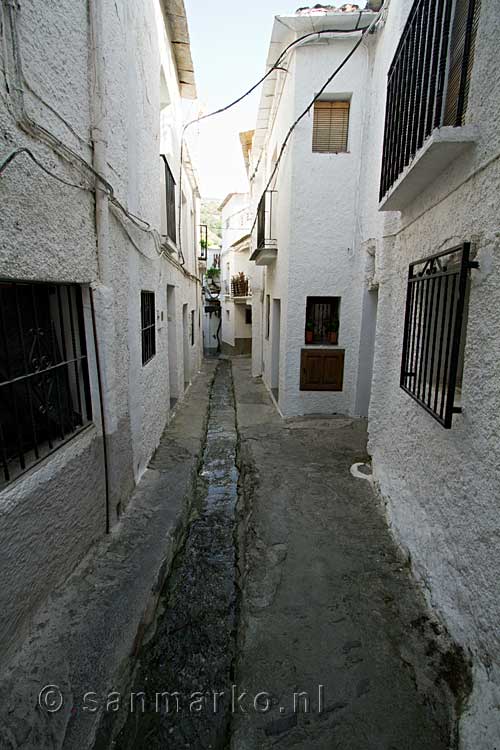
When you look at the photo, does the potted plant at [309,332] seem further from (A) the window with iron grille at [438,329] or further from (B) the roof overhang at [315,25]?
(B) the roof overhang at [315,25]

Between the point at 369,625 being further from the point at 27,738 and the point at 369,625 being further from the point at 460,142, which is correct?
the point at 460,142

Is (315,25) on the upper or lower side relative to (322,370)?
upper

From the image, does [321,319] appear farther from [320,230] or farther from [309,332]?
[320,230]

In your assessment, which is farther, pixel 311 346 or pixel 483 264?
pixel 311 346

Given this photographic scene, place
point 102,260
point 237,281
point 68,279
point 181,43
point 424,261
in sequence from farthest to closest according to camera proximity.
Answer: point 237,281
point 181,43
point 102,260
point 424,261
point 68,279

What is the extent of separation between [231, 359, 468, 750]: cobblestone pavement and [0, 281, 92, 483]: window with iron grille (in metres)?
1.94

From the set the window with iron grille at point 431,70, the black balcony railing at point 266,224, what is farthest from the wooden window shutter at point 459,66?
the black balcony railing at point 266,224

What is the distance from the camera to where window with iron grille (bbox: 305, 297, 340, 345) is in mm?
7410

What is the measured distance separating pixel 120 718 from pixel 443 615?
209 cm

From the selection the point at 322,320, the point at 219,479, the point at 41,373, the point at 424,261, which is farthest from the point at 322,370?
the point at 41,373

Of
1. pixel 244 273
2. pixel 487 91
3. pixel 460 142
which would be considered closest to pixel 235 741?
pixel 460 142

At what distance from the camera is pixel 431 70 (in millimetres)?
2842

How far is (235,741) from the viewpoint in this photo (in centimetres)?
204

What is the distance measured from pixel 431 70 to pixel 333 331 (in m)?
4.81
